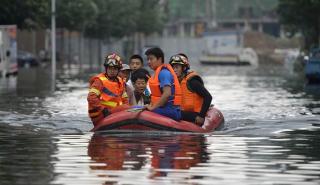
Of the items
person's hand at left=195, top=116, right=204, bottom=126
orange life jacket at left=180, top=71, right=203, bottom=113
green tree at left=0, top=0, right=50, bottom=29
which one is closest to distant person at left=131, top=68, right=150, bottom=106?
orange life jacket at left=180, top=71, right=203, bottom=113

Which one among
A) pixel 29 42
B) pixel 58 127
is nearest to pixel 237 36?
pixel 29 42

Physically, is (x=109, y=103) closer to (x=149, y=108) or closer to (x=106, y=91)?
(x=106, y=91)

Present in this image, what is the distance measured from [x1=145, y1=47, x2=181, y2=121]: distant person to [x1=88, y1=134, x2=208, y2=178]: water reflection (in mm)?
586

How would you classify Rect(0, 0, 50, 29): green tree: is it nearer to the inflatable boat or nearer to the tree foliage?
the tree foliage

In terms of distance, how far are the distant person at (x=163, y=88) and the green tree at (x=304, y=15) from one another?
47.0 m

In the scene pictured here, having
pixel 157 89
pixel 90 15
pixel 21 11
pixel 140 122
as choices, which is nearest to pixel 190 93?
pixel 157 89

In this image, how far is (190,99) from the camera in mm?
21750

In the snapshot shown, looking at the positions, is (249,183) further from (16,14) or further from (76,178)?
(16,14)

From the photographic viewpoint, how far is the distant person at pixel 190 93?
21531 mm

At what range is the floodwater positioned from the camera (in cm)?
1396

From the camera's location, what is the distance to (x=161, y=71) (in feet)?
67.4

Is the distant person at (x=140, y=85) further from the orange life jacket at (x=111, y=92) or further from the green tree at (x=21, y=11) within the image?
the green tree at (x=21, y=11)

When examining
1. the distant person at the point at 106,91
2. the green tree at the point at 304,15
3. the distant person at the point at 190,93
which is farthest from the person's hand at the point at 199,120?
the green tree at the point at 304,15

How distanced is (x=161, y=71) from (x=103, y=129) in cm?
159
